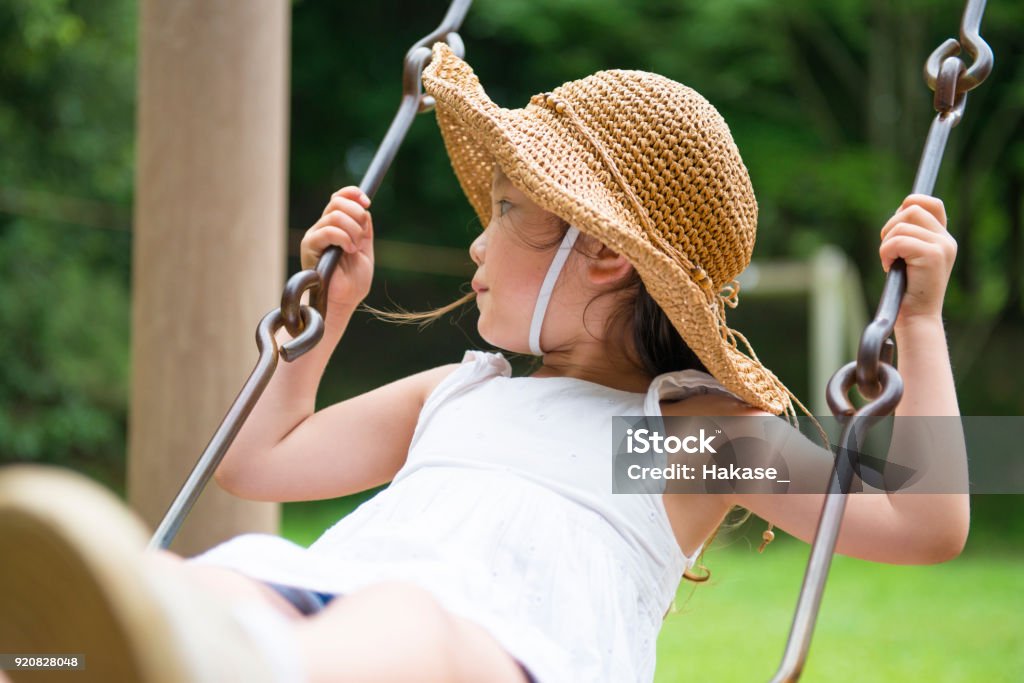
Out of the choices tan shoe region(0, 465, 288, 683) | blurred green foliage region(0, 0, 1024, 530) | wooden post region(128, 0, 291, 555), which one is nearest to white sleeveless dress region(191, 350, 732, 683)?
tan shoe region(0, 465, 288, 683)

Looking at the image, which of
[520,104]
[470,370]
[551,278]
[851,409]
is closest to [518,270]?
[551,278]

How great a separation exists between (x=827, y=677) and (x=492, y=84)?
5023 millimetres

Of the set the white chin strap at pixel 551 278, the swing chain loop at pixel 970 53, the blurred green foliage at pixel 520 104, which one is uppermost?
the swing chain loop at pixel 970 53

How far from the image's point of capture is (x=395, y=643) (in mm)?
943

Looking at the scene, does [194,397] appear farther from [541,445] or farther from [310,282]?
[541,445]

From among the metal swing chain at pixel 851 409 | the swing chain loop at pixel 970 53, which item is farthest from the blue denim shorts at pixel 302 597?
the swing chain loop at pixel 970 53

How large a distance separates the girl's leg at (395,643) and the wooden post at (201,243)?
1191mm

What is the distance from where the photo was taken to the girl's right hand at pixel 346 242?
5.16ft

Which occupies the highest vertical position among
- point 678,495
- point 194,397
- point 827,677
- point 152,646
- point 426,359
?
point 152,646

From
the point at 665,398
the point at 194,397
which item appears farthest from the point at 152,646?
the point at 194,397

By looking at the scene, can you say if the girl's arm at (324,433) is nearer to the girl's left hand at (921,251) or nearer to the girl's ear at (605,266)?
the girl's ear at (605,266)

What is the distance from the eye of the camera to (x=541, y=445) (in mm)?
1344

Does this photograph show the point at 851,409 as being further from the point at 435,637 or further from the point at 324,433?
the point at 324,433

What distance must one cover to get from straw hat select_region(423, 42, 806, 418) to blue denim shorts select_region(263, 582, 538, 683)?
43cm
